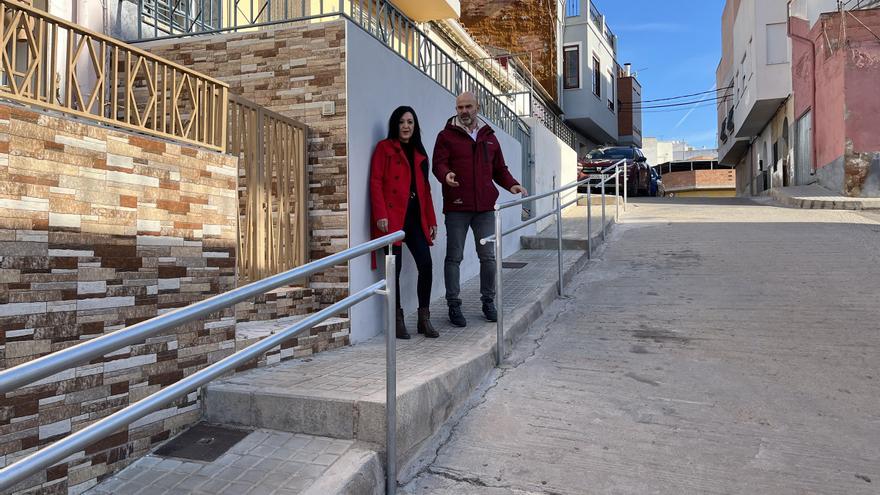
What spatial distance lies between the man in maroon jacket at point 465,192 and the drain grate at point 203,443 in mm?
2007

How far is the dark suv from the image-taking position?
53.5 ft

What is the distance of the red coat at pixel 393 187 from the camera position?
165 inches

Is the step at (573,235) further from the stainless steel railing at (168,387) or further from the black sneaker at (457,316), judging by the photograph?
the stainless steel railing at (168,387)

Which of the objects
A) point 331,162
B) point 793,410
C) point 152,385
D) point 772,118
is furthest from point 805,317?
point 772,118

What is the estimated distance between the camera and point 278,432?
2.74 metres

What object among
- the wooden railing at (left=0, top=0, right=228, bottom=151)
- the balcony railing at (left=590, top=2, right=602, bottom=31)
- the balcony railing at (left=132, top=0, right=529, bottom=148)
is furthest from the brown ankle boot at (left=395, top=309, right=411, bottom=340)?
the balcony railing at (left=590, top=2, right=602, bottom=31)

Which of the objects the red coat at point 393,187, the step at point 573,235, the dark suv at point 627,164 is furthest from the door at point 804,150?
the red coat at point 393,187

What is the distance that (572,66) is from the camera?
23625 millimetres

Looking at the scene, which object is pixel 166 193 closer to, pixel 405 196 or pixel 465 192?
pixel 405 196

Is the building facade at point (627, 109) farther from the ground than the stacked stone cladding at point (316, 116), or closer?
farther from the ground

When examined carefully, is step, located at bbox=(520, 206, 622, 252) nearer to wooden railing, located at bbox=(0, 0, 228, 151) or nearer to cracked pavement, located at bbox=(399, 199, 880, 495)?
cracked pavement, located at bbox=(399, 199, 880, 495)

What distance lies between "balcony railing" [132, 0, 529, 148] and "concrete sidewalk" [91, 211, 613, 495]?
92.6 inches

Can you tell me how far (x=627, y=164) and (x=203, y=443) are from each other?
1660 centimetres

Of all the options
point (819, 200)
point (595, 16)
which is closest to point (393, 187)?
point (819, 200)
